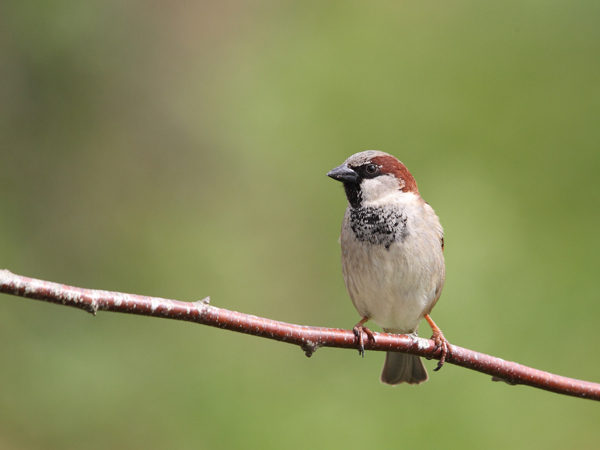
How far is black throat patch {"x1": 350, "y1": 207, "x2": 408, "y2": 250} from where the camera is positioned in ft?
7.14

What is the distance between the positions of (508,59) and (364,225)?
2.93m

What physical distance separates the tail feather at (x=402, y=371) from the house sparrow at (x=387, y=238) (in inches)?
12.4

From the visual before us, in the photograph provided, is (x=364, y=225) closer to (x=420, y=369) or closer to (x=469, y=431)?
(x=420, y=369)

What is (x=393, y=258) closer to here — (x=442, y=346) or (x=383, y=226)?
(x=383, y=226)

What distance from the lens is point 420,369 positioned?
8.44 feet

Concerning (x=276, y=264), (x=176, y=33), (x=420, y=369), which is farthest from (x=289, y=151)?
(x=420, y=369)

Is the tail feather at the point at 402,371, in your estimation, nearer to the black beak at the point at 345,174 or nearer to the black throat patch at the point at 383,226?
the black throat patch at the point at 383,226

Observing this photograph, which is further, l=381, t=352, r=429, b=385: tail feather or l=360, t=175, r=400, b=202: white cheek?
l=381, t=352, r=429, b=385: tail feather

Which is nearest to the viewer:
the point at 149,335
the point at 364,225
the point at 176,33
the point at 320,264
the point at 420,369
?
the point at 364,225

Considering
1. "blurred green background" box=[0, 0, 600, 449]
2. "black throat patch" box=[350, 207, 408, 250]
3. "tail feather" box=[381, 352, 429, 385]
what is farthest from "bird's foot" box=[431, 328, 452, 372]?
"blurred green background" box=[0, 0, 600, 449]

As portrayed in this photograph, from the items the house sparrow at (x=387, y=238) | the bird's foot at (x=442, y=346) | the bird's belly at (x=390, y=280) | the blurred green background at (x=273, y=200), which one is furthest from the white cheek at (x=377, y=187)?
the blurred green background at (x=273, y=200)

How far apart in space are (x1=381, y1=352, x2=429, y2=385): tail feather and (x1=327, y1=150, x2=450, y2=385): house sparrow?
0.32 m

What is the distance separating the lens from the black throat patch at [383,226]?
2.18m

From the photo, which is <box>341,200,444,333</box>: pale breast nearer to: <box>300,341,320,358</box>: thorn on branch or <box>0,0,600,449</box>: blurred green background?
<box>300,341,320,358</box>: thorn on branch
